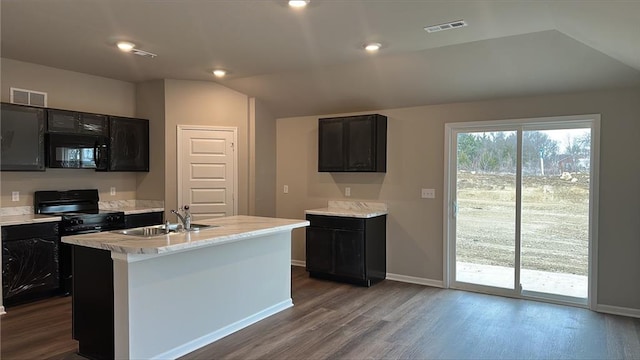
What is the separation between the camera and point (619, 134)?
420cm

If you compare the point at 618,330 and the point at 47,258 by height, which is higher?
the point at 47,258

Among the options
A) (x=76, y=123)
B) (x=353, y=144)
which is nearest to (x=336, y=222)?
(x=353, y=144)

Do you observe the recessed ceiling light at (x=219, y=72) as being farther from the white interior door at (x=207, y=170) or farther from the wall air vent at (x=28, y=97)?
the wall air vent at (x=28, y=97)

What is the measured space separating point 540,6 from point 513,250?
2.85 meters

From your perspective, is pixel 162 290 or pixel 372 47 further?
pixel 372 47

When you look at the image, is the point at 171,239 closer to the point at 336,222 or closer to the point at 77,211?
the point at 336,222

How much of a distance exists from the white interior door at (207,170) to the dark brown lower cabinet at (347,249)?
1297 millimetres

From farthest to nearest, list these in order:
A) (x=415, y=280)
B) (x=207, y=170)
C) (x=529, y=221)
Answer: (x=207, y=170) → (x=415, y=280) → (x=529, y=221)

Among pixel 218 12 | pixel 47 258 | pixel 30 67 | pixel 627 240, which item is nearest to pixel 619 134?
pixel 627 240

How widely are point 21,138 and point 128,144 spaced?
125cm

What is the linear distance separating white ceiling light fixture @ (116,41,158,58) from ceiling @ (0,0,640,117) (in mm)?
84

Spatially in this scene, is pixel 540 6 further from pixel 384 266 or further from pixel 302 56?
pixel 384 266

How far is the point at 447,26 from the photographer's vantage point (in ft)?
11.3

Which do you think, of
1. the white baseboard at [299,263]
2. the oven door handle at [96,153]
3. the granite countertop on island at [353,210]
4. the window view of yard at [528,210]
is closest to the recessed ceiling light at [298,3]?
the granite countertop on island at [353,210]
